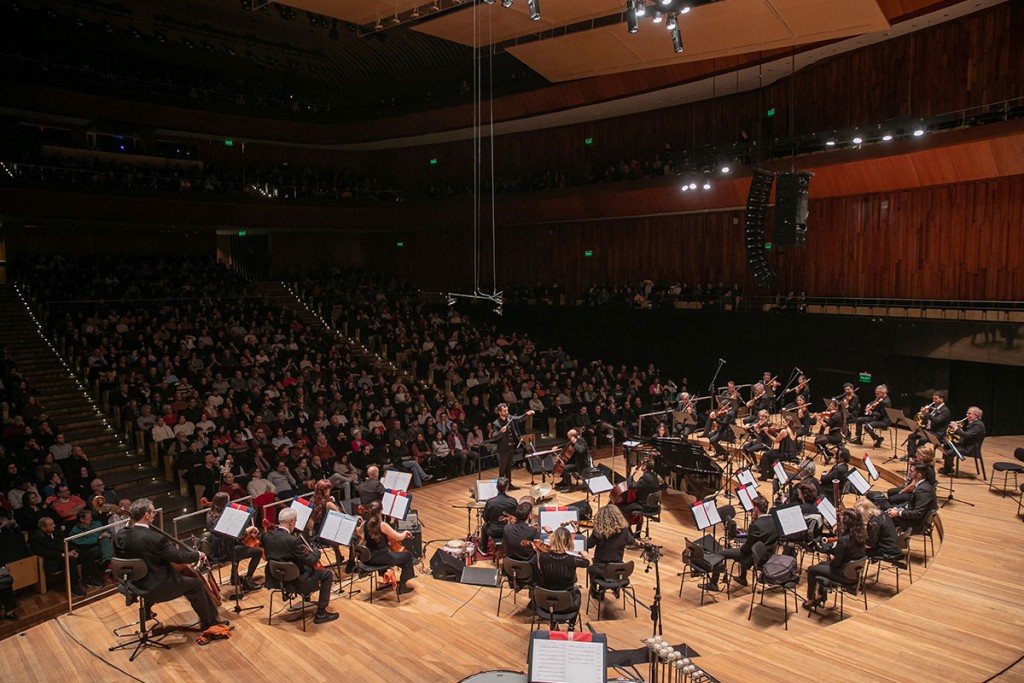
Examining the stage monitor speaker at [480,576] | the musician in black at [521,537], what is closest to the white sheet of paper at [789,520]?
the musician in black at [521,537]

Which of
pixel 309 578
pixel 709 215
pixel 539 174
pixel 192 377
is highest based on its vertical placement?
pixel 539 174

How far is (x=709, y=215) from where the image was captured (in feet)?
66.7

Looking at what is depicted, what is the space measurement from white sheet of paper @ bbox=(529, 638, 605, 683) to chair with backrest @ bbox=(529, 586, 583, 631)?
77.7 inches

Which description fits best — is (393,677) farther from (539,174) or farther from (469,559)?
(539,174)

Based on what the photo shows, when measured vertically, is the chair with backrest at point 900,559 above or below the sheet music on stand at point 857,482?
below

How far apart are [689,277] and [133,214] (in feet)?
49.8

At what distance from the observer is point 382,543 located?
758cm

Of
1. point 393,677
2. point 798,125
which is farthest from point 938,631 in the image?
point 798,125

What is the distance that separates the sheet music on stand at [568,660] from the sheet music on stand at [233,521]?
3.62 m

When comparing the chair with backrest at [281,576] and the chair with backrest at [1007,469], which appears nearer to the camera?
the chair with backrest at [281,576]

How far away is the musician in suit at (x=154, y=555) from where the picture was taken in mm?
6141

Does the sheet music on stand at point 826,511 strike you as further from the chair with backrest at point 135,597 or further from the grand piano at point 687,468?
the chair with backrest at point 135,597

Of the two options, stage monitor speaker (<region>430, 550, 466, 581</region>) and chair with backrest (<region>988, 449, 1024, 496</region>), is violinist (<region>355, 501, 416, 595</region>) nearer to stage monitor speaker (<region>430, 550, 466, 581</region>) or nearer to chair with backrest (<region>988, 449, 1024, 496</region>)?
stage monitor speaker (<region>430, 550, 466, 581</region>)

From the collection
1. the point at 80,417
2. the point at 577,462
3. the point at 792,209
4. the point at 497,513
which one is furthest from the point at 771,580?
the point at 80,417
